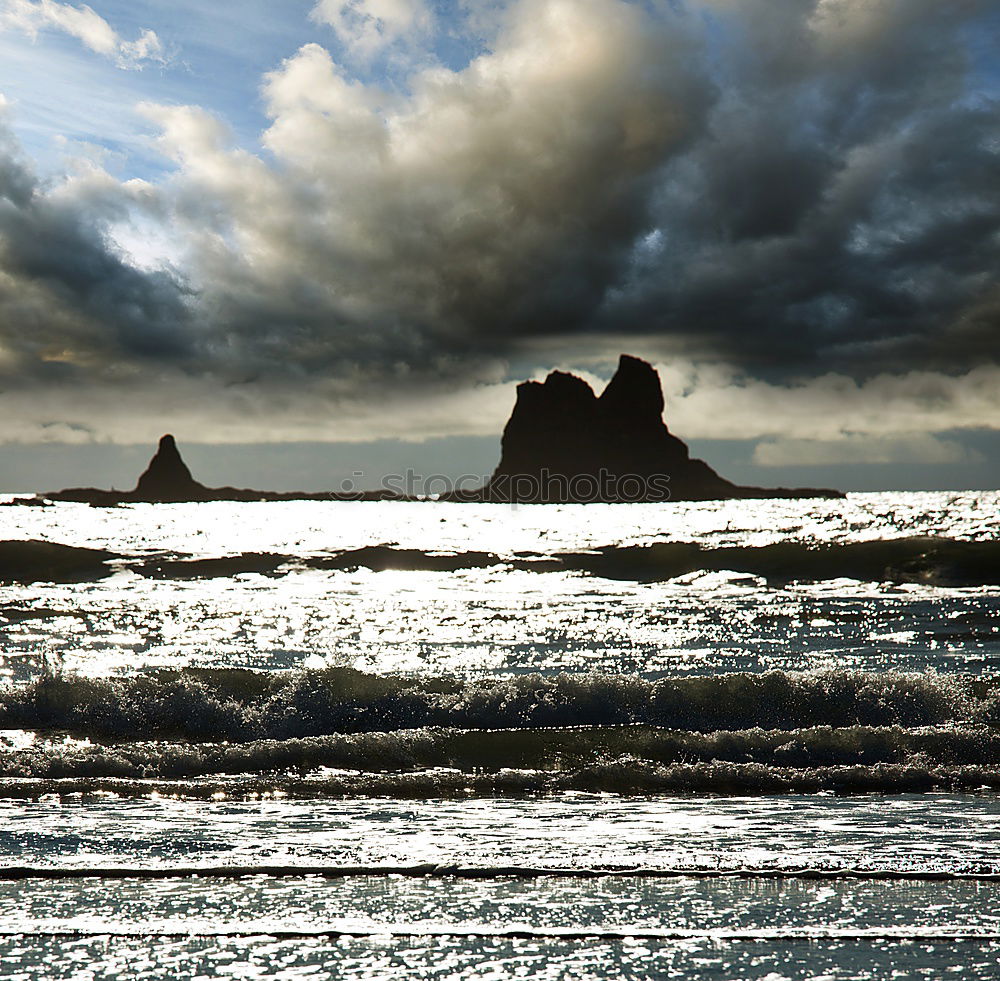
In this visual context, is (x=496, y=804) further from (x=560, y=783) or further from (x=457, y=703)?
(x=457, y=703)

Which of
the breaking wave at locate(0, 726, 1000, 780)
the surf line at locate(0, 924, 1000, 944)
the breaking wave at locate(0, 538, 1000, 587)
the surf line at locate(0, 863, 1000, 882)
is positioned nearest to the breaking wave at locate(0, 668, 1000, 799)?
the breaking wave at locate(0, 726, 1000, 780)

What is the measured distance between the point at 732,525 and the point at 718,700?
78.7 metres

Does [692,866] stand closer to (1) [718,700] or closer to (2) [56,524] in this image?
(1) [718,700]

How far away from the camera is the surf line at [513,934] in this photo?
429cm

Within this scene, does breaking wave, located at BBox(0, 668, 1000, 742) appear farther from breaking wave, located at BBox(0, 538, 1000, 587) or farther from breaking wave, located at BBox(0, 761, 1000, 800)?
breaking wave, located at BBox(0, 538, 1000, 587)

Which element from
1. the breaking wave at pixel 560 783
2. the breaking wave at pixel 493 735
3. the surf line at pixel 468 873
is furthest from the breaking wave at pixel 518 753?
the surf line at pixel 468 873

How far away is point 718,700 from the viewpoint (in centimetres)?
1116

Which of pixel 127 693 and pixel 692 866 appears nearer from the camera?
pixel 692 866

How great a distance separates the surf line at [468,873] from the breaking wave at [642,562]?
25.8 m

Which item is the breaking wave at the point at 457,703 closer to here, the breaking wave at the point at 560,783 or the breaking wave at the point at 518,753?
the breaking wave at the point at 518,753

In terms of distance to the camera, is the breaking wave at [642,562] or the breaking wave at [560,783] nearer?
the breaking wave at [560,783]

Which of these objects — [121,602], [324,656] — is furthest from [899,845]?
[121,602]

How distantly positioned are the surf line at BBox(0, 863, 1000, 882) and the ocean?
3 centimetres

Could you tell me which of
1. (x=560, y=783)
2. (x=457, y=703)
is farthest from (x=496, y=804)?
(x=457, y=703)
